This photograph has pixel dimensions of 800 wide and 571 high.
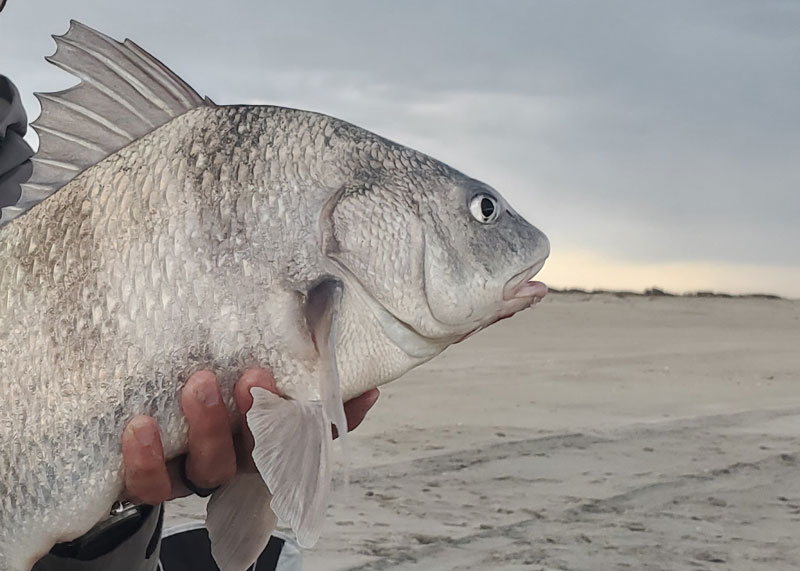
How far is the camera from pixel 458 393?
354 inches

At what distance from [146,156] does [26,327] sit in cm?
41

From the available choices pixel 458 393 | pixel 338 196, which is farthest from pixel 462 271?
pixel 458 393

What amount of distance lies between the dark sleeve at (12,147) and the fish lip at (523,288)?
1.78 metres

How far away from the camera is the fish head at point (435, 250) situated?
85.0 inches

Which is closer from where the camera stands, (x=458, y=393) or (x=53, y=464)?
(x=53, y=464)

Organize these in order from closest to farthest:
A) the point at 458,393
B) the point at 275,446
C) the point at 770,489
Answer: the point at 275,446 → the point at 770,489 → the point at 458,393

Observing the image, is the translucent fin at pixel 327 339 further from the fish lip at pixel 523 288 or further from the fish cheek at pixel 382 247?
the fish lip at pixel 523 288

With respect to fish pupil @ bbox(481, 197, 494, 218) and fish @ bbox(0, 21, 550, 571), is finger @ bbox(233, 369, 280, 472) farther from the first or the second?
fish pupil @ bbox(481, 197, 494, 218)

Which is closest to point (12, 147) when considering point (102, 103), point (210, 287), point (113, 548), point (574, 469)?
point (102, 103)

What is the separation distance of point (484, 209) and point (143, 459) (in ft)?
2.84

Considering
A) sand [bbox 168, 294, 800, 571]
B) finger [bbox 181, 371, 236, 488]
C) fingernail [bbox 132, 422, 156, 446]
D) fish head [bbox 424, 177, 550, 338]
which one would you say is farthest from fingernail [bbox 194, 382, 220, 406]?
fish head [bbox 424, 177, 550, 338]

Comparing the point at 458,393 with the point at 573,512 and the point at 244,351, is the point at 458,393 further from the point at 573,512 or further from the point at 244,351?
the point at 244,351

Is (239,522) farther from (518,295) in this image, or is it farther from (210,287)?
(518,295)

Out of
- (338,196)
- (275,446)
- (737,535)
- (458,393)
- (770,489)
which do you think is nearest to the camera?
(275,446)
